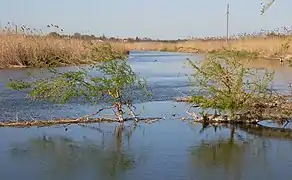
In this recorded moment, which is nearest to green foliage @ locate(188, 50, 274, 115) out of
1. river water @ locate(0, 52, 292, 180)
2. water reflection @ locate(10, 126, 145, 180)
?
river water @ locate(0, 52, 292, 180)

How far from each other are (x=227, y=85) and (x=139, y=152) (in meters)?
2.79

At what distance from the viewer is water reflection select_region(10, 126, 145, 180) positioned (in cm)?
549

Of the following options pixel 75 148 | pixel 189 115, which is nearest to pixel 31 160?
pixel 75 148

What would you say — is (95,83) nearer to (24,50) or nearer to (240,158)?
(240,158)

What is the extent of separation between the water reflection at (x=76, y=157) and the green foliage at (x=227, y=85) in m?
1.82

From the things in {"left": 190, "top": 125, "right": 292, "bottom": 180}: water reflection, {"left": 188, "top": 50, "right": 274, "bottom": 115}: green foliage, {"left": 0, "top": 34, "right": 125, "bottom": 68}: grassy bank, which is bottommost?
{"left": 190, "top": 125, "right": 292, "bottom": 180}: water reflection

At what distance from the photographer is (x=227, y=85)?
28.0 feet

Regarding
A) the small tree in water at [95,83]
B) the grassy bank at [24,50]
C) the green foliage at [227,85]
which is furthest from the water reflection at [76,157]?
the grassy bank at [24,50]

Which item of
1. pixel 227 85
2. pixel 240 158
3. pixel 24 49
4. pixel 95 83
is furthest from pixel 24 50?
pixel 240 158

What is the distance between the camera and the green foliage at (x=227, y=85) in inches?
328

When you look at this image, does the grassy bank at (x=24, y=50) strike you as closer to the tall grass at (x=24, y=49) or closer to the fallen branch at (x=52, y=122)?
the tall grass at (x=24, y=49)

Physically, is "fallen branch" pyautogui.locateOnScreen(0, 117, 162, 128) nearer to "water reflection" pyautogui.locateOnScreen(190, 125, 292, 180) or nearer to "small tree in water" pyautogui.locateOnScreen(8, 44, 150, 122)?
"small tree in water" pyautogui.locateOnScreen(8, 44, 150, 122)

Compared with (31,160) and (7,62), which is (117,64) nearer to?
(31,160)

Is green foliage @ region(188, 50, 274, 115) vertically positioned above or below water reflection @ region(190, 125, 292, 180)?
above
